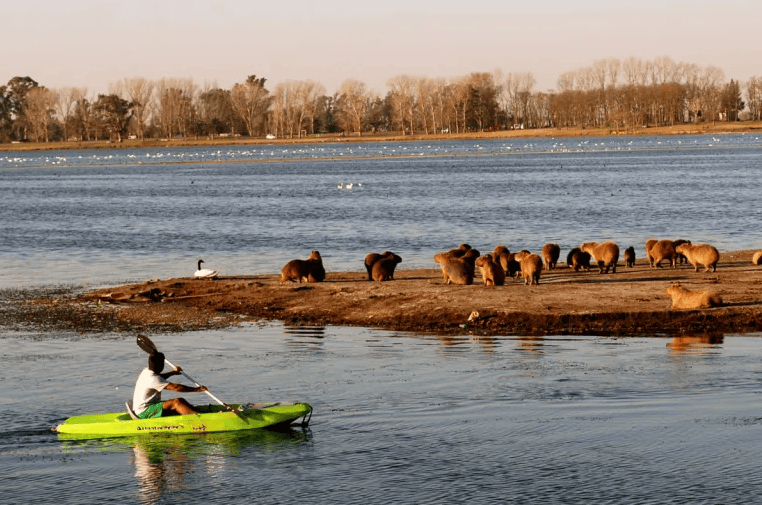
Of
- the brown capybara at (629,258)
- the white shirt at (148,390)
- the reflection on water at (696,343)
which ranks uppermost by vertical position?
the brown capybara at (629,258)

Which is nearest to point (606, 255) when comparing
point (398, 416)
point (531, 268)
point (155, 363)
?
point (531, 268)

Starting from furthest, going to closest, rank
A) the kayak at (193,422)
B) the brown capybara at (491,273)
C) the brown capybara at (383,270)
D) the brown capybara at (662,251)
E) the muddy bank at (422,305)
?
the brown capybara at (662,251), the brown capybara at (383,270), the brown capybara at (491,273), the muddy bank at (422,305), the kayak at (193,422)

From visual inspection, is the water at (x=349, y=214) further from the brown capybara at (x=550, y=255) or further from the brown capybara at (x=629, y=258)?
the brown capybara at (x=629, y=258)

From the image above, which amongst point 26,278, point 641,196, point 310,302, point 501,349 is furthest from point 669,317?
point 641,196

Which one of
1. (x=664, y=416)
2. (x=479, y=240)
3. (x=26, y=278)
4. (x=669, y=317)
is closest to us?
(x=664, y=416)

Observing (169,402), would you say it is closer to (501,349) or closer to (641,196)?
(501,349)

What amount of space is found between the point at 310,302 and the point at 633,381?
9.45 m

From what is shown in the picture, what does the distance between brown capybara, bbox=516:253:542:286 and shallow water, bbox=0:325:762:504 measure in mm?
4683

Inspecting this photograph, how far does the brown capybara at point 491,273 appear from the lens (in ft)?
80.2

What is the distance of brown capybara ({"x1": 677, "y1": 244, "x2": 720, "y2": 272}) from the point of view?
2569 cm

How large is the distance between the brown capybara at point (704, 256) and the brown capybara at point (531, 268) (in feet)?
13.6

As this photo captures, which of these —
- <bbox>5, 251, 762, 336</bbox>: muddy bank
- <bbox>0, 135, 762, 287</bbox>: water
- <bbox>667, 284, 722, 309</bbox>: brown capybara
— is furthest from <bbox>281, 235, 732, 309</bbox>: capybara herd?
<bbox>0, 135, 762, 287</bbox>: water

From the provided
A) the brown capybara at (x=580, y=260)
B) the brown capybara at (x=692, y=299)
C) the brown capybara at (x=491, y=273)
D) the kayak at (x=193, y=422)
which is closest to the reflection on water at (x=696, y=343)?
the brown capybara at (x=692, y=299)

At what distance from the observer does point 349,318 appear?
22.8m
